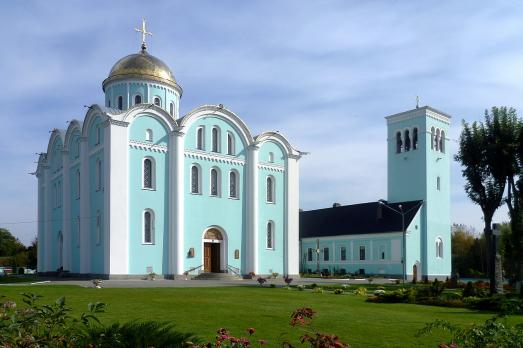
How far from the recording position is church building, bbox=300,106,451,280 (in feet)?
182

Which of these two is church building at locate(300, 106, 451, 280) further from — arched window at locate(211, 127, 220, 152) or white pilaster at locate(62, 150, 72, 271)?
white pilaster at locate(62, 150, 72, 271)

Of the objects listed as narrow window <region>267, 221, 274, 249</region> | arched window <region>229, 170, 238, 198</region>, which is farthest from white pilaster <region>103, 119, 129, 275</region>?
narrow window <region>267, 221, 274, 249</region>

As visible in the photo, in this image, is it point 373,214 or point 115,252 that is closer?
point 115,252

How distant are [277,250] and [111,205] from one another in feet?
46.3

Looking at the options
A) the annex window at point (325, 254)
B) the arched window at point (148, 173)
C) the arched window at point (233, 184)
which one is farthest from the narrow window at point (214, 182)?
the annex window at point (325, 254)

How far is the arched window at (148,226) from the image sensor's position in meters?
38.4

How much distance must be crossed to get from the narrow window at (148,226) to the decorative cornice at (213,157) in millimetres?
5003

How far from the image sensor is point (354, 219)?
6425 centimetres

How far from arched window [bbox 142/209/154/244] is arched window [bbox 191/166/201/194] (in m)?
3.98

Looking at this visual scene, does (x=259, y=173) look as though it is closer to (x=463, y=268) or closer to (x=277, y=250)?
(x=277, y=250)

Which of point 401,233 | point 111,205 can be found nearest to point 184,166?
point 111,205

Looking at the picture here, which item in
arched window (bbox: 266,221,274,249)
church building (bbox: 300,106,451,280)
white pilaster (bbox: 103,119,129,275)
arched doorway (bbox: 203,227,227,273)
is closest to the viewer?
white pilaster (bbox: 103,119,129,275)

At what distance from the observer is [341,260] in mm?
63188

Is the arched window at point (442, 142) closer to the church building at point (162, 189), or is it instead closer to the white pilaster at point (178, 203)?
the church building at point (162, 189)
